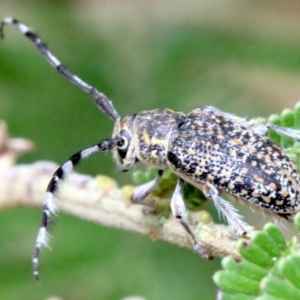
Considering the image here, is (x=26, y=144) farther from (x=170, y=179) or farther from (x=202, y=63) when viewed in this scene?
(x=202, y=63)

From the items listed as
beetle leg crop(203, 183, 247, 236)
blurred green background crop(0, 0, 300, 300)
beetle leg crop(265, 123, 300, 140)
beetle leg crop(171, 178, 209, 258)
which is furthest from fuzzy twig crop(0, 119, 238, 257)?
blurred green background crop(0, 0, 300, 300)

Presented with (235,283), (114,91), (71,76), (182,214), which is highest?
(114,91)

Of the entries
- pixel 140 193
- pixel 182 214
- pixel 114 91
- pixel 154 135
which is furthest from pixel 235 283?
pixel 114 91

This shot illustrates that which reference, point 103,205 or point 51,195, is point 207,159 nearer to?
point 103,205

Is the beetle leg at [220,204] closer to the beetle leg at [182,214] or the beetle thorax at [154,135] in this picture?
the beetle leg at [182,214]

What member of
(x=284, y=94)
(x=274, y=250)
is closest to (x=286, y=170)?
(x=274, y=250)

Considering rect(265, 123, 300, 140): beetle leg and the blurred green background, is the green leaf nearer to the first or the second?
rect(265, 123, 300, 140): beetle leg

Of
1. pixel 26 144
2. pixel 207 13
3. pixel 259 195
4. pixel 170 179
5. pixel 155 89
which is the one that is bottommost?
pixel 259 195
